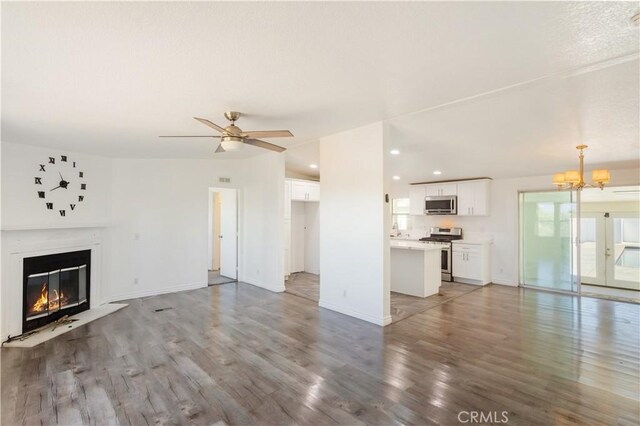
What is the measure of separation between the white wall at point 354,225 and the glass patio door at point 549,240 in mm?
4614

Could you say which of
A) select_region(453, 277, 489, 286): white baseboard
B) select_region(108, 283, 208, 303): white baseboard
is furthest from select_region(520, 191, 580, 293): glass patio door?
select_region(108, 283, 208, 303): white baseboard

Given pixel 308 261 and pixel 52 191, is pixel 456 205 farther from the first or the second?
pixel 52 191

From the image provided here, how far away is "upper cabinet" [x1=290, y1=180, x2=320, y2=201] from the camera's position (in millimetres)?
6906

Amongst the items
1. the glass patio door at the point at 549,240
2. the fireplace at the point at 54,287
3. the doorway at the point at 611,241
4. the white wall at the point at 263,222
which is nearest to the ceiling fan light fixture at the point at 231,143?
the white wall at the point at 263,222

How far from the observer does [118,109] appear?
3062 millimetres

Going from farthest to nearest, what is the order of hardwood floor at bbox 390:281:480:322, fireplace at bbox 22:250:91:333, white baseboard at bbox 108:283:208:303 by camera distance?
1. white baseboard at bbox 108:283:208:303
2. hardwood floor at bbox 390:281:480:322
3. fireplace at bbox 22:250:91:333

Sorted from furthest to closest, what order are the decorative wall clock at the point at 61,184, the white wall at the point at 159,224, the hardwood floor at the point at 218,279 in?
the hardwood floor at the point at 218,279 → the white wall at the point at 159,224 → the decorative wall clock at the point at 61,184

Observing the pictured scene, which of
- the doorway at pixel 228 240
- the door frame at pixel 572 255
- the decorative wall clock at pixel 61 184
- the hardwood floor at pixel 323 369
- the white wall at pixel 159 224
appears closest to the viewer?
the hardwood floor at pixel 323 369

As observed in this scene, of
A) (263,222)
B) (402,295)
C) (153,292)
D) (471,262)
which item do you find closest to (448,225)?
(471,262)

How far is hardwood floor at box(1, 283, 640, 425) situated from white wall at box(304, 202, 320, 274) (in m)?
2.93

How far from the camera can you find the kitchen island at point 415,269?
5.33m

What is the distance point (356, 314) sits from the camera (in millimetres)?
4215

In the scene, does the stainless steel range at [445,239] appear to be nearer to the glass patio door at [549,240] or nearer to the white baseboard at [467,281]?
the white baseboard at [467,281]

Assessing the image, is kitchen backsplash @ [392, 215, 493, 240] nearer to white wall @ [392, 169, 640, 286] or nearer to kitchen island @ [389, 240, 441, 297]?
white wall @ [392, 169, 640, 286]
